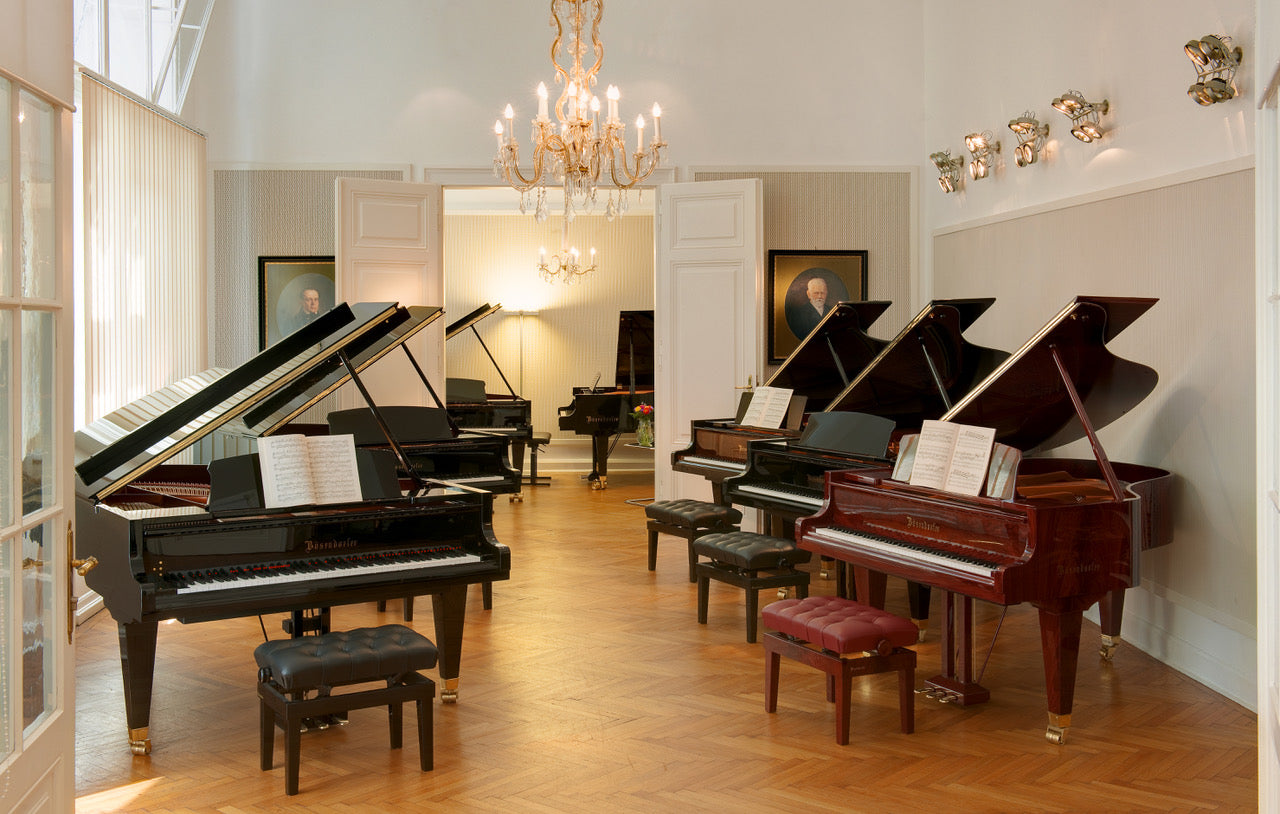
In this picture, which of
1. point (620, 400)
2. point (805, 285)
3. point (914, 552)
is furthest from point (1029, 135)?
point (620, 400)

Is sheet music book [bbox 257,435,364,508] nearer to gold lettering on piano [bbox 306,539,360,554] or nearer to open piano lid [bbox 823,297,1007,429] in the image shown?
gold lettering on piano [bbox 306,539,360,554]

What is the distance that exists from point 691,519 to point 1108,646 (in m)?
2.41

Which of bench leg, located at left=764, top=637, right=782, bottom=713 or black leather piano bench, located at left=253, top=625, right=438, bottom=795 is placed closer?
black leather piano bench, located at left=253, top=625, right=438, bottom=795

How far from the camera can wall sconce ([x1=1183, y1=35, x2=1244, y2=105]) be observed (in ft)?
15.7

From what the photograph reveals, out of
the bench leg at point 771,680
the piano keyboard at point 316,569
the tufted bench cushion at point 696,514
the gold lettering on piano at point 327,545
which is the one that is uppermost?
the gold lettering on piano at point 327,545

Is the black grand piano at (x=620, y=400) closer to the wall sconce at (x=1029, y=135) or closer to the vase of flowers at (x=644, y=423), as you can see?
the vase of flowers at (x=644, y=423)

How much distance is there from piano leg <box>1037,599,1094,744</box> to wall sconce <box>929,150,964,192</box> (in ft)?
16.2

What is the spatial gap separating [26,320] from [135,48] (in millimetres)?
6446

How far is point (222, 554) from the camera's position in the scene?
3.87 metres

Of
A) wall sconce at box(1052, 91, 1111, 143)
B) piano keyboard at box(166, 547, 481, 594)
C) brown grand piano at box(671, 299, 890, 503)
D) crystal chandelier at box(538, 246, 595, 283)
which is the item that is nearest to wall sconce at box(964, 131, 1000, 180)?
wall sconce at box(1052, 91, 1111, 143)

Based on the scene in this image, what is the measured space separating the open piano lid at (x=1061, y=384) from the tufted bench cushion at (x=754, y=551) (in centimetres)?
120

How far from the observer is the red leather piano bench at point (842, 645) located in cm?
405

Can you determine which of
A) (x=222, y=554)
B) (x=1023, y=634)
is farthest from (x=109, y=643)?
(x=1023, y=634)

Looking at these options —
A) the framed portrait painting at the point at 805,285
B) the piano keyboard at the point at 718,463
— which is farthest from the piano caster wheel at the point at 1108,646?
the framed portrait painting at the point at 805,285
